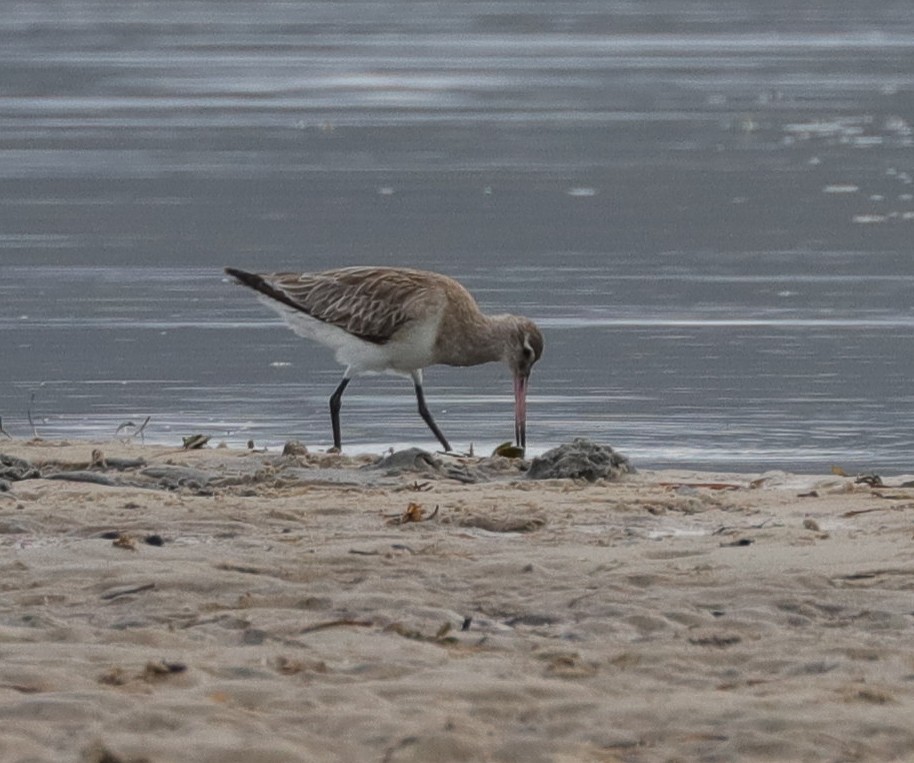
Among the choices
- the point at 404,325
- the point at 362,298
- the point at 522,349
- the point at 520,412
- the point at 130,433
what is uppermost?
the point at 362,298

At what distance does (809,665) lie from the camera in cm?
587

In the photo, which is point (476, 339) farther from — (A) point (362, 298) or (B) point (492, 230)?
(B) point (492, 230)

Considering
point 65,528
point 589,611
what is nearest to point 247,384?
point 65,528

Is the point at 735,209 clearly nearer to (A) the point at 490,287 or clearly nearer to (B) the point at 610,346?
(A) the point at 490,287

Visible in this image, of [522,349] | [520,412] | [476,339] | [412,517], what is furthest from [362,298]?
[412,517]

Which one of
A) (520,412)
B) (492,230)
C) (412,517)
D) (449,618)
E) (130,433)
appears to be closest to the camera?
(449,618)

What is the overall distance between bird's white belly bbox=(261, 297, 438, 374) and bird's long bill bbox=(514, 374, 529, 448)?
0.47 metres

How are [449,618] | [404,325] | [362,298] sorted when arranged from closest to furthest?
[449,618] → [404,325] → [362,298]

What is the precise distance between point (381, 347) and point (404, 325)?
166mm

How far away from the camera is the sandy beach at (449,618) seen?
17.2 ft

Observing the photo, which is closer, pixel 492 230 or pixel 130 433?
pixel 130 433

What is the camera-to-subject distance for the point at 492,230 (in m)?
19.4

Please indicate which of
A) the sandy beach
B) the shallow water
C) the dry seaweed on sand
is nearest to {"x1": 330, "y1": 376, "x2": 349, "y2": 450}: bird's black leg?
the shallow water

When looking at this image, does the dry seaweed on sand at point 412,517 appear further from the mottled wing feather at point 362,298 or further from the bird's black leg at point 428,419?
the mottled wing feather at point 362,298
